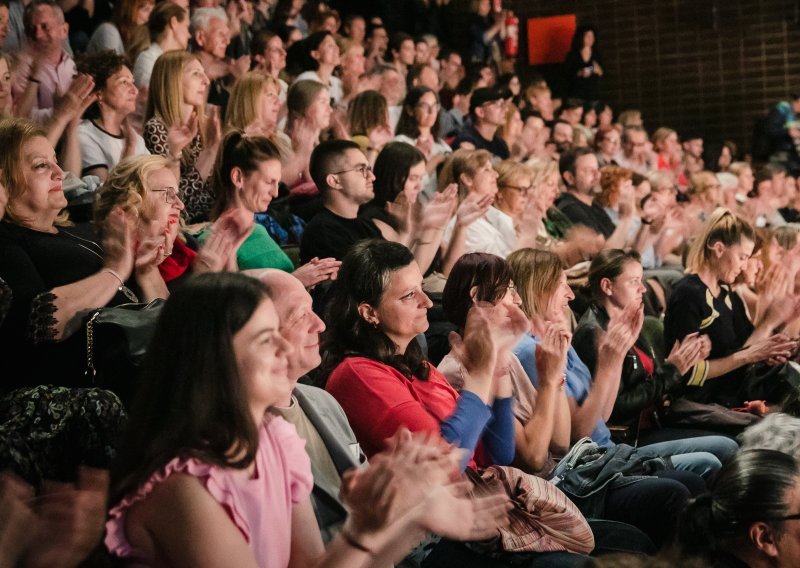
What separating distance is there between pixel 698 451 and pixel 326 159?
69.9 inches

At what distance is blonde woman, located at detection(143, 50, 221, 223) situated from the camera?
4250 mm

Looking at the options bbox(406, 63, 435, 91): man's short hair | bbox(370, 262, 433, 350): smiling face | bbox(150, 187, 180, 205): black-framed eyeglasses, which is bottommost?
bbox(370, 262, 433, 350): smiling face

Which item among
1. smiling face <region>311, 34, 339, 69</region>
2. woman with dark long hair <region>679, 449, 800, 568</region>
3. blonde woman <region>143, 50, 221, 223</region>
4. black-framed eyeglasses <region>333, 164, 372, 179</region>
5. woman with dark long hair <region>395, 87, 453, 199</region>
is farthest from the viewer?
smiling face <region>311, 34, 339, 69</region>

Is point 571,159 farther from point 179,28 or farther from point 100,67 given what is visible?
point 100,67

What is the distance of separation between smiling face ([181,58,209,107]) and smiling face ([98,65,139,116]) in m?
0.22

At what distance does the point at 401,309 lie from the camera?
2.71m

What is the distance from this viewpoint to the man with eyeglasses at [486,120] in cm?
714

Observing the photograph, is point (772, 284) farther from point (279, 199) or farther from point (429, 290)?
point (279, 199)

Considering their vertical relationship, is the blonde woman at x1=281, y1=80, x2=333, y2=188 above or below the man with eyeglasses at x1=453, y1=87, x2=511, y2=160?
above

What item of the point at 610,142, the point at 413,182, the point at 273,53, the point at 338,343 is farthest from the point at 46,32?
the point at 610,142

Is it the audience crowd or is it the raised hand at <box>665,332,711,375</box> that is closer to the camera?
the audience crowd

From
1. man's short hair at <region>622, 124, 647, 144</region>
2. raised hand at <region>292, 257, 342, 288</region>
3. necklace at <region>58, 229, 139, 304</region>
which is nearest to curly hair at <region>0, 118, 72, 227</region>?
necklace at <region>58, 229, 139, 304</region>

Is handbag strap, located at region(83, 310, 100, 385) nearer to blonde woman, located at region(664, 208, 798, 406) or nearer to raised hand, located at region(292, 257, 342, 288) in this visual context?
raised hand, located at region(292, 257, 342, 288)

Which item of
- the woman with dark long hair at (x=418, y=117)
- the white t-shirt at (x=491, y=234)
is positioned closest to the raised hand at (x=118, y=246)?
Answer: the white t-shirt at (x=491, y=234)
